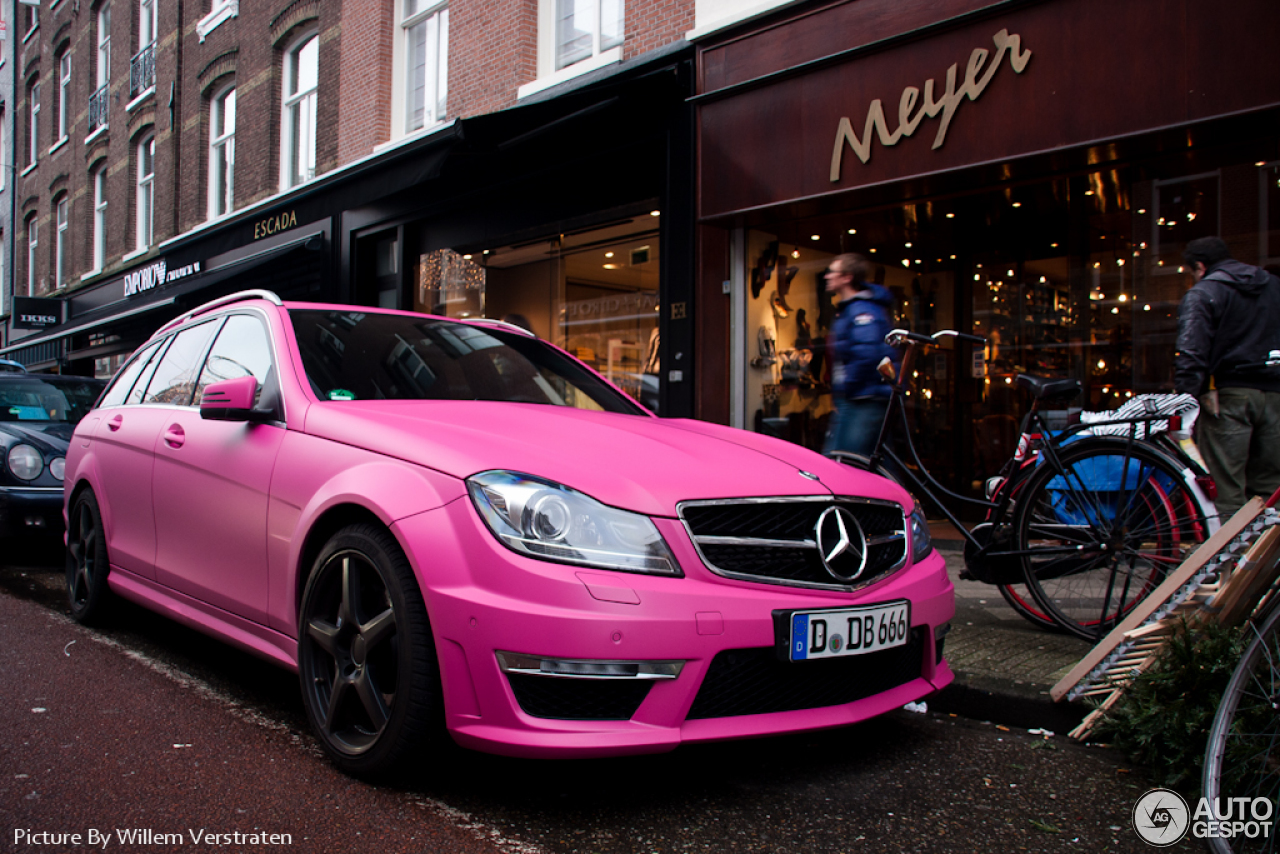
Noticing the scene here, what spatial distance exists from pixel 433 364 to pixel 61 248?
87.2ft

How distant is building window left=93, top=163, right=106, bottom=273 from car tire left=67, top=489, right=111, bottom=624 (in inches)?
820

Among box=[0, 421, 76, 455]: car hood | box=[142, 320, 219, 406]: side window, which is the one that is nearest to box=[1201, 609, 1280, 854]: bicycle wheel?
box=[142, 320, 219, 406]: side window

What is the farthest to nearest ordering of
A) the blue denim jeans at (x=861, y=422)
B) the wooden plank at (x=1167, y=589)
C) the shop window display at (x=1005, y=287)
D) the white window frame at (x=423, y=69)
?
the white window frame at (x=423, y=69), the shop window display at (x=1005, y=287), the blue denim jeans at (x=861, y=422), the wooden plank at (x=1167, y=589)

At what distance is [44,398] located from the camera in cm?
→ 765

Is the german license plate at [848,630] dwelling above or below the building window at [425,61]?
below

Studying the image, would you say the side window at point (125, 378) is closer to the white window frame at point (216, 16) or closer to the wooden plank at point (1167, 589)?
A: the wooden plank at point (1167, 589)

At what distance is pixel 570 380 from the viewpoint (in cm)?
406

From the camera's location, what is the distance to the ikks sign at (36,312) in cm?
2283

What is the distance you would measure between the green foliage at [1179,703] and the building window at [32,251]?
30596 millimetres

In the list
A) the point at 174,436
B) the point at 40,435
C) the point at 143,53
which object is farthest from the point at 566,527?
the point at 143,53

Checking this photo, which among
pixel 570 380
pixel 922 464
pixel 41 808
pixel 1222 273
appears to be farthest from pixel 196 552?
pixel 1222 273

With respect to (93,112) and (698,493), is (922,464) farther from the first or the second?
(93,112)

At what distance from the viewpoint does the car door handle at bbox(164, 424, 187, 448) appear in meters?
3.77

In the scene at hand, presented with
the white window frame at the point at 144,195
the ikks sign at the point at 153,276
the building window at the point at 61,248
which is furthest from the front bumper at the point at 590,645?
the building window at the point at 61,248
